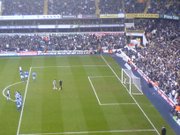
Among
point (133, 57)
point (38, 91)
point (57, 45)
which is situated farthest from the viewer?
point (57, 45)

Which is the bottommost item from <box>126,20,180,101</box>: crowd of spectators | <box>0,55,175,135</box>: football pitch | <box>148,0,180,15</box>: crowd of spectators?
<box>0,55,175,135</box>: football pitch

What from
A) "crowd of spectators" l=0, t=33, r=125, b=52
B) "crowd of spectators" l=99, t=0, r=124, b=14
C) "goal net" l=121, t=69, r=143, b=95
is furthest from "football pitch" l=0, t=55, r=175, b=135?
"crowd of spectators" l=99, t=0, r=124, b=14

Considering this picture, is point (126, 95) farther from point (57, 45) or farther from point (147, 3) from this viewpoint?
point (147, 3)

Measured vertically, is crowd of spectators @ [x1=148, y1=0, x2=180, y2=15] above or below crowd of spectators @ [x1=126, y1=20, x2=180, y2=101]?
above

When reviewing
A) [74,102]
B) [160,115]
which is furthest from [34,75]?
[160,115]

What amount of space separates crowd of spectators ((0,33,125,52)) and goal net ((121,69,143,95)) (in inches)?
699

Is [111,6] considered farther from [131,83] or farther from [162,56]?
[131,83]

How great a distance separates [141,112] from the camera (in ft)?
95.5

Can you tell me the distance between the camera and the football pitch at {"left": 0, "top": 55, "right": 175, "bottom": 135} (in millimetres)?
25953

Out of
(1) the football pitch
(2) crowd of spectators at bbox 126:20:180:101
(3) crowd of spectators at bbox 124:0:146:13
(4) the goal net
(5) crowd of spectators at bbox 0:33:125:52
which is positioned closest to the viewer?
(1) the football pitch

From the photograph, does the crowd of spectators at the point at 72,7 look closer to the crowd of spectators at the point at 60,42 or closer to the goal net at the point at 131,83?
the crowd of spectators at the point at 60,42

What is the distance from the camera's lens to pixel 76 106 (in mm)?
30391

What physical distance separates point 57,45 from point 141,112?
28.6 m

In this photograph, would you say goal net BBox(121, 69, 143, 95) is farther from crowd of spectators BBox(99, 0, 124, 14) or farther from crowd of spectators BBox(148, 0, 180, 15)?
crowd of spectators BBox(99, 0, 124, 14)
